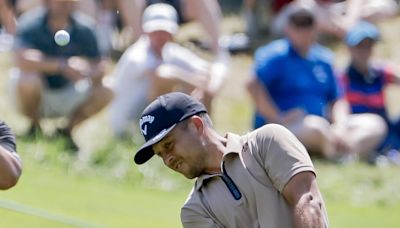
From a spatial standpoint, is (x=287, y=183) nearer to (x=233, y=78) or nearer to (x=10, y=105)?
(x=10, y=105)

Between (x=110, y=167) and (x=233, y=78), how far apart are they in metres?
3.11

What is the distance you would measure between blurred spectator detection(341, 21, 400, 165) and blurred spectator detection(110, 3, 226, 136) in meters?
1.27

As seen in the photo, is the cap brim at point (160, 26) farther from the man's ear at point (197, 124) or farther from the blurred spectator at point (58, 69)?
the man's ear at point (197, 124)

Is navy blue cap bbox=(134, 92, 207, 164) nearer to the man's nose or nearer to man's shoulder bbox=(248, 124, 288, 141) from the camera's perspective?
the man's nose

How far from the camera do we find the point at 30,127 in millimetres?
11078

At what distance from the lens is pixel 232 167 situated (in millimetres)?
5176

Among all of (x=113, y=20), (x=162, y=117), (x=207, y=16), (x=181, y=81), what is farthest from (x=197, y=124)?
(x=113, y=20)

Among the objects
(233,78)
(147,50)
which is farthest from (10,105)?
(233,78)

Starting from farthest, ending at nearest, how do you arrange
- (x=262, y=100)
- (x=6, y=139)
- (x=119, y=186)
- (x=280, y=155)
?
(x=262, y=100), (x=119, y=186), (x=6, y=139), (x=280, y=155)

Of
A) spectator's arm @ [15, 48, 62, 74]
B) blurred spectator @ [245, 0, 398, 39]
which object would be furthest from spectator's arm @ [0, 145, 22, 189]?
blurred spectator @ [245, 0, 398, 39]

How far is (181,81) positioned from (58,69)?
105 centimetres

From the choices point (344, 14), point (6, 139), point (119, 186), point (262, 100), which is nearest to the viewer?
point (6, 139)

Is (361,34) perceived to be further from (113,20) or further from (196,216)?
(196,216)

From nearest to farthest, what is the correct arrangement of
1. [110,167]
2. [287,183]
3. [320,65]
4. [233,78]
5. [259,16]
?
[287,183] < [110,167] < [320,65] < [233,78] < [259,16]
